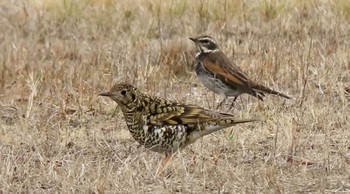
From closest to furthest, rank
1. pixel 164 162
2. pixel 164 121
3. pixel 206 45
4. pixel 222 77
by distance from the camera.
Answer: pixel 164 162, pixel 164 121, pixel 222 77, pixel 206 45

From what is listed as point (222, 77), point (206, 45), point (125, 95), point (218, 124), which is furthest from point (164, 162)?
point (206, 45)

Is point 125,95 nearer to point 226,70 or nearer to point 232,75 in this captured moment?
point 232,75

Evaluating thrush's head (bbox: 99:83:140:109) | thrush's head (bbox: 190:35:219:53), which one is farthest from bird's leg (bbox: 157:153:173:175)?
thrush's head (bbox: 190:35:219:53)

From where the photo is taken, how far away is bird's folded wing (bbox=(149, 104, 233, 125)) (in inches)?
309

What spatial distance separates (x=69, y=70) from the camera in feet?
39.3

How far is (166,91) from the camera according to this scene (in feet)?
36.1

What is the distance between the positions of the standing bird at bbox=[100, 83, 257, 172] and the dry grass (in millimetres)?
161

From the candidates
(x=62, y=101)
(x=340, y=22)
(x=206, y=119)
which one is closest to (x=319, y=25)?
(x=340, y=22)

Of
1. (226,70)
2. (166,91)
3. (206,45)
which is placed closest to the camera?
(226,70)

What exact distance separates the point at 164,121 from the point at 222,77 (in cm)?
288

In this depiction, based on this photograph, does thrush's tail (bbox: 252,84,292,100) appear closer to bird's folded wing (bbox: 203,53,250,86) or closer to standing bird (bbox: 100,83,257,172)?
bird's folded wing (bbox: 203,53,250,86)

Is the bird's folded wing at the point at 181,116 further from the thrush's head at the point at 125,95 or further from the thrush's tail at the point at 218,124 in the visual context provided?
the thrush's head at the point at 125,95

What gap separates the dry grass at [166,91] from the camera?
744 cm

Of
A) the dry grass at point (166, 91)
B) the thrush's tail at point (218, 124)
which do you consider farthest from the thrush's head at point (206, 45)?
the thrush's tail at point (218, 124)
